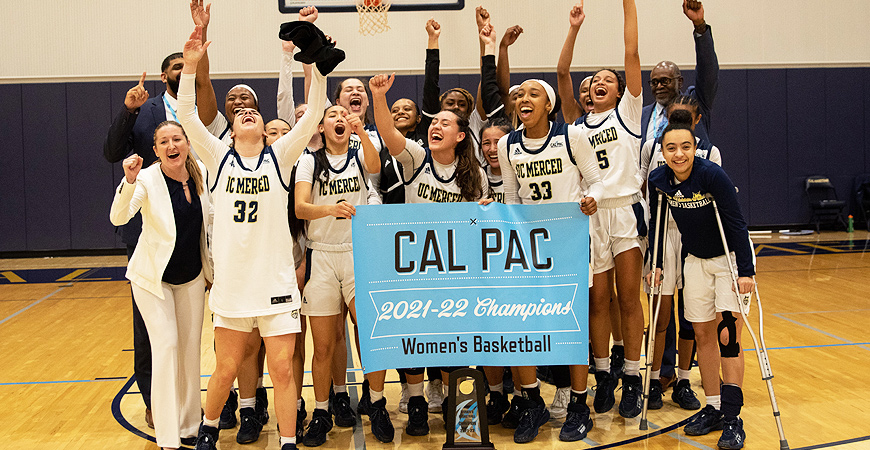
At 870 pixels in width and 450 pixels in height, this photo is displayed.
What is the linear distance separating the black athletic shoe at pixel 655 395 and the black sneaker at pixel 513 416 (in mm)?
982

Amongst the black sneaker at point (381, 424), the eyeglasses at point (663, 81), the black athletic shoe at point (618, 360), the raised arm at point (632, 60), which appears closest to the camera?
the black sneaker at point (381, 424)

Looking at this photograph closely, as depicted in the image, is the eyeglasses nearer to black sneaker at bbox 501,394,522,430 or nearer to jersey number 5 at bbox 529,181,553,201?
jersey number 5 at bbox 529,181,553,201

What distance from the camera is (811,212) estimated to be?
14102 millimetres

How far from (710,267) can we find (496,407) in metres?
1.59

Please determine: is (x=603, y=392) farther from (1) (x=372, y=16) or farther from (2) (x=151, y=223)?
(1) (x=372, y=16)

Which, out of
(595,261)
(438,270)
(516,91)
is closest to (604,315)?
(595,261)

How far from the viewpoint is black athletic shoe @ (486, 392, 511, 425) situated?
4.43 meters

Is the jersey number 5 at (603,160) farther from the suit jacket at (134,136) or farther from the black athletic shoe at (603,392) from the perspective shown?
the suit jacket at (134,136)

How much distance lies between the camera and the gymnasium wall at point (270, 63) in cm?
1273

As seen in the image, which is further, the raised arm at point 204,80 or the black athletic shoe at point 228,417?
the black athletic shoe at point 228,417

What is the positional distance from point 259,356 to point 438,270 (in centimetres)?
151

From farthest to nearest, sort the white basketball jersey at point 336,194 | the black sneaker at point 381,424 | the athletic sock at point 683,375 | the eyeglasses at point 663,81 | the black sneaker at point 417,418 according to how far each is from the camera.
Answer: the eyeglasses at point 663,81 < the athletic sock at point 683,375 < the black sneaker at point 417,418 < the black sneaker at point 381,424 < the white basketball jersey at point 336,194

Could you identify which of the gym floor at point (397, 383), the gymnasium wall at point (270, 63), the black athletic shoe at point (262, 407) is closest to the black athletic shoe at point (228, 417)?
the gym floor at point (397, 383)

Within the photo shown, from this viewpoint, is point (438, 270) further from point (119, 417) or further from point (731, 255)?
point (119, 417)
